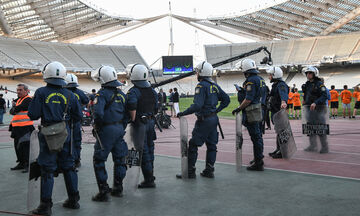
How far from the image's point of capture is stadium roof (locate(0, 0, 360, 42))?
43812 millimetres

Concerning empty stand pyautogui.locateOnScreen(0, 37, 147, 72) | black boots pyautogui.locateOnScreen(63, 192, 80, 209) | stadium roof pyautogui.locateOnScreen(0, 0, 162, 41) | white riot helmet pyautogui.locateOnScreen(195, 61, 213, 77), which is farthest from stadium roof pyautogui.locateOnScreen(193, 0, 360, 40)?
black boots pyautogui.locateOnScreen(63, 192, 80, 209)

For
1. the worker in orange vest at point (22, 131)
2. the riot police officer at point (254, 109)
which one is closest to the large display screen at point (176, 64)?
the worker in orange vest at point (22, 131)

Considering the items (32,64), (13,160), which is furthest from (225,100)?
(32,64)

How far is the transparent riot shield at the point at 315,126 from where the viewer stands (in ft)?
25.8

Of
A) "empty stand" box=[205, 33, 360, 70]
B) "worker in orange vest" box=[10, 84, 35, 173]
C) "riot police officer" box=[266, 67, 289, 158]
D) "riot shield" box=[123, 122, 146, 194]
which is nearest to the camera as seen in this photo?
"riot shield" box=[123, 122, 146, 194]

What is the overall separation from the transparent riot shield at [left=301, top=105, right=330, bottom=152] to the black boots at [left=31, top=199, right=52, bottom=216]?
6.02 metres

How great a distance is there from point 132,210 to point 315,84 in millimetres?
5569

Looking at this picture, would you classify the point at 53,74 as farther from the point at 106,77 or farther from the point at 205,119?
the point at 205,119

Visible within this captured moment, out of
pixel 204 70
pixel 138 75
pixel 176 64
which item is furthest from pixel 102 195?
pixel 176 64

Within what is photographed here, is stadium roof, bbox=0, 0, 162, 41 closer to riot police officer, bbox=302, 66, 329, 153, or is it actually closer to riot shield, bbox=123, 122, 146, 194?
riot police officer, bbox=302, 66, 329, 153

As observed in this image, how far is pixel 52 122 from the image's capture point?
14.2 feet

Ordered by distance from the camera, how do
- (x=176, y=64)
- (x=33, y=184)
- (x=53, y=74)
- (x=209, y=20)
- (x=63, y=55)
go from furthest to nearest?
1. (x=209, y=20)
2. (x=63, y=55)
3. (x=176, y=64)
4. (x=53, y=74)
5. (x=33, y=184)

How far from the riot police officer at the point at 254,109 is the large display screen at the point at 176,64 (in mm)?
35021

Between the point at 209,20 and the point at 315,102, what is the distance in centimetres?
5409
